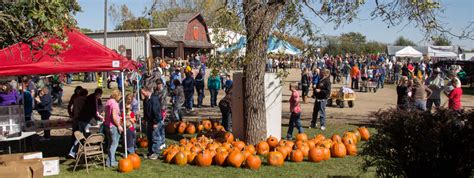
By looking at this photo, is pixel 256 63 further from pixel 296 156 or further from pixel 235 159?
pixel 235 159

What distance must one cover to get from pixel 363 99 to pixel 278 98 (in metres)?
12.2

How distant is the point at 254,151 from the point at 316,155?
4.14ft

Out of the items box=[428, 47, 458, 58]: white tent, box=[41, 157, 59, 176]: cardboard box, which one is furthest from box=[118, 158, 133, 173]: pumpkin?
box=[428, 47, 458, 58]: white tent

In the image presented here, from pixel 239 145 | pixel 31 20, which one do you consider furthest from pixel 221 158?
pixel 31 20

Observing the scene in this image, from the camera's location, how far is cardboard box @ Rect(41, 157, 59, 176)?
28.4ft

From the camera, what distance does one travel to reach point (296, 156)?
9648 mm

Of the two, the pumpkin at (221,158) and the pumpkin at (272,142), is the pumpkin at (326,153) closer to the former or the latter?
the pumpkin at (272,142)

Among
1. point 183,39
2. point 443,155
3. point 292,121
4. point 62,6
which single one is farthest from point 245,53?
point 183,39

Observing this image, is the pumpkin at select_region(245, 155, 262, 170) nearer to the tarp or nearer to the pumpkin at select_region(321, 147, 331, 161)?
the pumpkin at select_region(321, 147, 331, 161)

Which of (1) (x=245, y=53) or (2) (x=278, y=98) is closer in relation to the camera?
(1) (x=245, y=53)

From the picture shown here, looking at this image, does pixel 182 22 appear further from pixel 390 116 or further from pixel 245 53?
pixel 390 116

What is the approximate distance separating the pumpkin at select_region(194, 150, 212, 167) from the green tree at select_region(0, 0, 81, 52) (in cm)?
373

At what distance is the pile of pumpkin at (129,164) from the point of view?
9.04 m

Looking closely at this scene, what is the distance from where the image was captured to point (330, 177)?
8.41 m
